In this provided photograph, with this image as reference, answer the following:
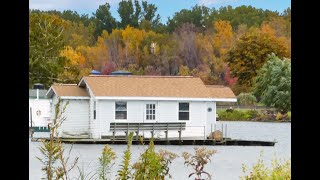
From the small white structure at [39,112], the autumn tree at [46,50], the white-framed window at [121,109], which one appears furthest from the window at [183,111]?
the autumn tree at [46,50]

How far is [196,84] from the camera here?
122 feet

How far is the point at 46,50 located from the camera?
52000 mm

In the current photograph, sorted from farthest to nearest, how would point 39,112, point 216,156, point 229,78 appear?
1. point 229,78
2. point 39,112
3. point 216,156

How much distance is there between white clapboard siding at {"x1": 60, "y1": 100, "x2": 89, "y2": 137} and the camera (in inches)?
1358

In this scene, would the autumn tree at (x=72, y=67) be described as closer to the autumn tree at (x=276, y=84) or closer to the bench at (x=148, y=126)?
the autumn tree at (x=276, y=84)

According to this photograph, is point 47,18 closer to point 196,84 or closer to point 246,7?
point 196,84

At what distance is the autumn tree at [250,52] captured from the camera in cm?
6506

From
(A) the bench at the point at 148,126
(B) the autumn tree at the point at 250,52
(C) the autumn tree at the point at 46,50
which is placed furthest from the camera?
(B) the autumn tree at the point at 250,52

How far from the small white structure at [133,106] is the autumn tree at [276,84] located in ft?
71.1

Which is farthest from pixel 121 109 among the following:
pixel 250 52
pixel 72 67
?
pixel 250 52

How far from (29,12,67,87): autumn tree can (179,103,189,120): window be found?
59.5ft

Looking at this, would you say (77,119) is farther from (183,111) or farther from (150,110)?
(183,111)

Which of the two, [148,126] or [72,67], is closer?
[148,126]

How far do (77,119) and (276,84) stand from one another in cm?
2709
